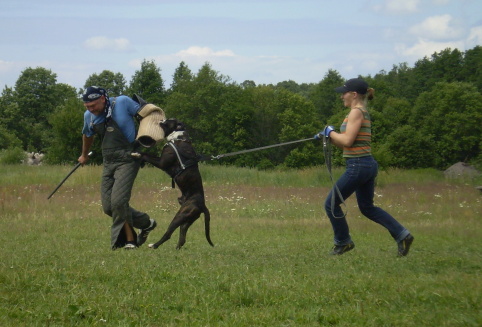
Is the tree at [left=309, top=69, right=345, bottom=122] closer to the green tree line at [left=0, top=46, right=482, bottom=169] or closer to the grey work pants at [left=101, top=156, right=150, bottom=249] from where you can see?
the green tree line at [left=0, top=46, right=482, bottom=169]

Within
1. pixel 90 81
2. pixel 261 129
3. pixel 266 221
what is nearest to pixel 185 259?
pixel 266 221

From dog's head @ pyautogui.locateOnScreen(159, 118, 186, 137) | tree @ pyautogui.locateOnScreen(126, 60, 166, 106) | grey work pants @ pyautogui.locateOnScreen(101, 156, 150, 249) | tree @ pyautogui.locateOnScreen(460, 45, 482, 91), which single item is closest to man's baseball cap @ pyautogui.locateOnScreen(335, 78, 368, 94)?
dog's head @ pyautogui.locateOnScreen(159, 118, 186, 137)

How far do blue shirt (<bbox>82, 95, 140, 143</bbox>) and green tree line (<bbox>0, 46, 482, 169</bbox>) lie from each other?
132ft

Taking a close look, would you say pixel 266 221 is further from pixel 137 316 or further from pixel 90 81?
pixel 90 81

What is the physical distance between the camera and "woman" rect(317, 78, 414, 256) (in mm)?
7609

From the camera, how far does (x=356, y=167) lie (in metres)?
7.61

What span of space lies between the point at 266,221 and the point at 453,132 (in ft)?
155

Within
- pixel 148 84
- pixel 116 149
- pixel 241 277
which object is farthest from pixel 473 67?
pixel 241 277

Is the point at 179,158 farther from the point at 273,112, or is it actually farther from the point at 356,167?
the point at 273,112

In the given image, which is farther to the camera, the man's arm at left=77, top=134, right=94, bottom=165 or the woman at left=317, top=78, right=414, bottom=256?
the man's arm at left=77, top=134, right=94, bottom=165

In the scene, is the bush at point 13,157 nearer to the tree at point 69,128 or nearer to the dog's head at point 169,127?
the tree at point 69,128

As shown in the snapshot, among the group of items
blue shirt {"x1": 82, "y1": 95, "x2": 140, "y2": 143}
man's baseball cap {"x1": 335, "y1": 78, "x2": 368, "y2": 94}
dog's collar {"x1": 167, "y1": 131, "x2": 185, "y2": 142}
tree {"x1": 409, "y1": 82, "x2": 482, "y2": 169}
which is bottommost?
tree {"x1": 409, "y1": 82, "x2": 482, "y2": 169}

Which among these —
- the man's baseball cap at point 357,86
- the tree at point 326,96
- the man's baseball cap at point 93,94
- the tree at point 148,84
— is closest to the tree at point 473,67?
the tree at point 326,96

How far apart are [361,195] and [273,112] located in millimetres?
60868
